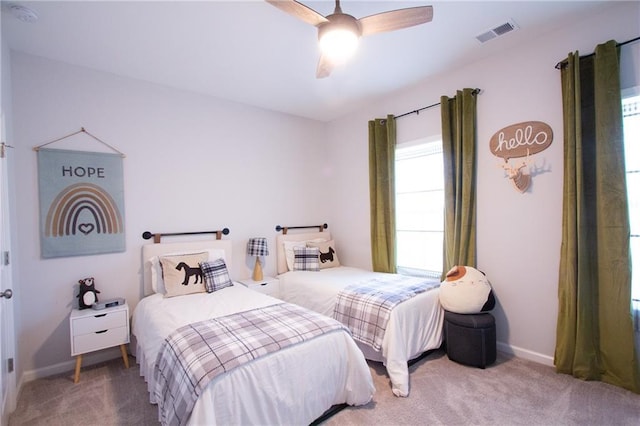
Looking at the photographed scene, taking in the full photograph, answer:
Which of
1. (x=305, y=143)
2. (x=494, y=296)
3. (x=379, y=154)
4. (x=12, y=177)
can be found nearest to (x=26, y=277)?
(x=12, y=177)

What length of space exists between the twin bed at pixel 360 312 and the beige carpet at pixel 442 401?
0.18 metres

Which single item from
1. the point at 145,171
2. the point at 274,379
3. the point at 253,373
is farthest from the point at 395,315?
the point at 145,171

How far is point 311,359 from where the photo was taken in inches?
69.5

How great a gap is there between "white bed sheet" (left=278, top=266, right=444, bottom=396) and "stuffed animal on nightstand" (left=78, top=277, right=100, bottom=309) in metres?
1.82

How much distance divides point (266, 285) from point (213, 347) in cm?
179

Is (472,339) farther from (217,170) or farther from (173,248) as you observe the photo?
(217,170)

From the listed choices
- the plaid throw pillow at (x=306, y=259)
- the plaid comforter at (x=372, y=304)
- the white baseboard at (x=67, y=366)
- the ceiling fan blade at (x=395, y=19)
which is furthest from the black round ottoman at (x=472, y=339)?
the white baseboard at (x=67, y=366)

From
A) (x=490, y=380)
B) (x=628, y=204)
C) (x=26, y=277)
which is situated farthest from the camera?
(x=26, y=277)

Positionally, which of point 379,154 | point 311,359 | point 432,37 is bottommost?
point 311,359

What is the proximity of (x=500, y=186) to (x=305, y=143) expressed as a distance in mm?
2586

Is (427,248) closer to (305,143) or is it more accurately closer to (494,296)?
(494,296)

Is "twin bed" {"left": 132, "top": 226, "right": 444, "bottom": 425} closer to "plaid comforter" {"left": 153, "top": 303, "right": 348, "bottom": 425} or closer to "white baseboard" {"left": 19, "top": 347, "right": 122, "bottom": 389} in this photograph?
"plaid comforter" {"left": 153, "top": 303, "right": 348, "bottom": 425}

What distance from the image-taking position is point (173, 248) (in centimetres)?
309

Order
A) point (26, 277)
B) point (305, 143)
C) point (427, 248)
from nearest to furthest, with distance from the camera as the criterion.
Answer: point (26, 277)
point (427, 248)
point (305, 143)
